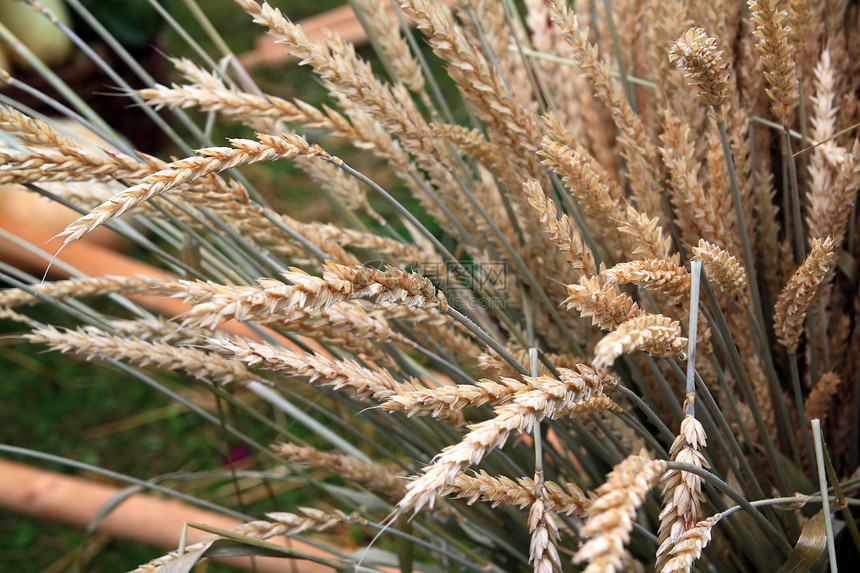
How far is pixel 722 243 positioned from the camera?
0.41 m

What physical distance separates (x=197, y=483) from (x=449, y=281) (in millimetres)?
773

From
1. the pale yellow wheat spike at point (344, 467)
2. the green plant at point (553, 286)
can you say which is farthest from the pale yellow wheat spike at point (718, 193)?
the pale yellow wheat spike at point (344, 467)

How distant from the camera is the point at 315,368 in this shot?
1.07 ft

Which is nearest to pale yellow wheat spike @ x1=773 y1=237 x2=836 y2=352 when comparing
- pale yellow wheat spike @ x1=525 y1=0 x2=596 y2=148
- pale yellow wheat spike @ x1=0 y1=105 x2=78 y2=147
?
pale yellow wheat spike @ x1=525 y1=0 x2=596 y2=148

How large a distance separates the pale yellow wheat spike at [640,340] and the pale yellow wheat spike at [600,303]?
0.07ft

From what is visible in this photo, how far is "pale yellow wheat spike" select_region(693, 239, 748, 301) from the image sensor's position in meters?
0.31

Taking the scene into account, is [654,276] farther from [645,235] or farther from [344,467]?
[344,467]

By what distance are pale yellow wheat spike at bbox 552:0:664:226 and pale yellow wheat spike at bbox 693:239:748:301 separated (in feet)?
0.30

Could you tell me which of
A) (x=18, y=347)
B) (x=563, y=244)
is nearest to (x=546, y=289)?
(x=563, y=244)

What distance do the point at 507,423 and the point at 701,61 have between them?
0.61 ft

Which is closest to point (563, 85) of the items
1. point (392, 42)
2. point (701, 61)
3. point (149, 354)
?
point (392, 42)

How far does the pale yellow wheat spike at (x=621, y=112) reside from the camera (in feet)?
1.21

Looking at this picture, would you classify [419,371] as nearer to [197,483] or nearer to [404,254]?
[404,254]

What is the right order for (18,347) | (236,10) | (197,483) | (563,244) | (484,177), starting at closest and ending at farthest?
(563,244) → (484,177) → (197,483) → (18,347) → (236,10)
